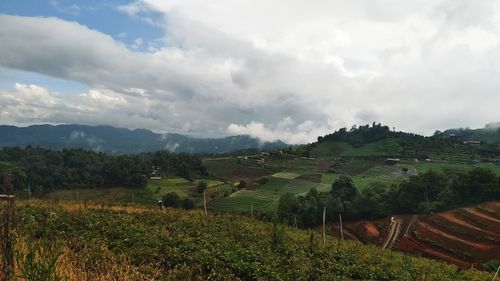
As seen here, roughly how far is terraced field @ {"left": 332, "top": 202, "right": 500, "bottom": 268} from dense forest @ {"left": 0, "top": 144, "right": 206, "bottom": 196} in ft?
217

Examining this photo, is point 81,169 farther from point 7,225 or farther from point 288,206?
point 7,225

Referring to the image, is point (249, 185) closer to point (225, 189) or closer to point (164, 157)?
point (225, 189)

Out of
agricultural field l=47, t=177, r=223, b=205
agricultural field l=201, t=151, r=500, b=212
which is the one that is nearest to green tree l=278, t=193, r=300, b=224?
agricultural field l=201, t=151, r=500, b=212

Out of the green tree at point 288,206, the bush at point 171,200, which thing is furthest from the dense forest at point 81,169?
the green tree at point 288,206

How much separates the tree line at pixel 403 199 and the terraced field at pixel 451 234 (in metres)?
3.20

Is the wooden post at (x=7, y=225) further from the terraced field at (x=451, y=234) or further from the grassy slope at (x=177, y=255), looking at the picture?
the terraced field at (x=451, y=234)

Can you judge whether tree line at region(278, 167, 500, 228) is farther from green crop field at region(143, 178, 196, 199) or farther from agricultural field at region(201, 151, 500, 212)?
green crop field at region(143, 178, 196, 199)

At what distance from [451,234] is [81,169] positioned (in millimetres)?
102776

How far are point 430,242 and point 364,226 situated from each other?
12553mm

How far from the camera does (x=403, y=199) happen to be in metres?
Answer: 76.7

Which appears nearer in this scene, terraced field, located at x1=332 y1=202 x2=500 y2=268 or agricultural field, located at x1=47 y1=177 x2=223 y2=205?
terraced field, located at x1=332 y1=202 x2=500 y2=268

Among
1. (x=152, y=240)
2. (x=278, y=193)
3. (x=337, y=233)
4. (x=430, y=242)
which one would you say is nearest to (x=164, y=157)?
(x=278, y=193)

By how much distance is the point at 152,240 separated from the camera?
16.8m

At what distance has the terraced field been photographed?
53.0 meters
